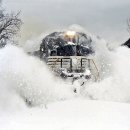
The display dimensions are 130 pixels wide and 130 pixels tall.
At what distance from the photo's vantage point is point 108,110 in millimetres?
10289

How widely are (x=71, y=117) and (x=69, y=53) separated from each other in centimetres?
795

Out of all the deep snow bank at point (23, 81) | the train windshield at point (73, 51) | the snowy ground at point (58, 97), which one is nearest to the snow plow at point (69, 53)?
the train windshield at point (73, 51)

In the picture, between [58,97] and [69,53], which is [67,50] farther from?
[58,97]

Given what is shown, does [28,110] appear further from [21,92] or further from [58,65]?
[58,65]

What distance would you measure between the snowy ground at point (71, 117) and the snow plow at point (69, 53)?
16.9 feet

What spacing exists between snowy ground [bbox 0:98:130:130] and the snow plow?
16.9ft

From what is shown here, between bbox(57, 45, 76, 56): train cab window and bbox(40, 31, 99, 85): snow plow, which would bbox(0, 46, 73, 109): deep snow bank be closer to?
bbox(40, 31, 99, 85): snow plow

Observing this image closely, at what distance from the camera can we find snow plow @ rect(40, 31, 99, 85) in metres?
16.3

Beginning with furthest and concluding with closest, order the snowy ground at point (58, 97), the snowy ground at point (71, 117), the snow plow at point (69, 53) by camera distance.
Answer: the snow plow at point (69, 53) < the snowy ground at point (58, 97) < the snowy ground at point (71, 117)

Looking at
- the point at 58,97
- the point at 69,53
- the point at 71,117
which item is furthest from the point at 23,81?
the point at 69,53

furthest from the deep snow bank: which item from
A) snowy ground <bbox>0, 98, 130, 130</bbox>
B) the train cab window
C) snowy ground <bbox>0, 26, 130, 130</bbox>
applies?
the train cab window

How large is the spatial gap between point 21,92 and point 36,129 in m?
3.07

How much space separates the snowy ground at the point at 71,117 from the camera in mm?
8828

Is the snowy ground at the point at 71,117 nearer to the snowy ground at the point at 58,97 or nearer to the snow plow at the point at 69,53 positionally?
the snowy ground at the point at 58,97
